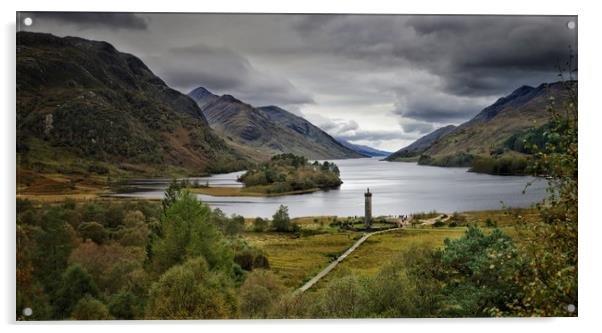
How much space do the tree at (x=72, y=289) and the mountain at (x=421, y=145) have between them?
5652 mm

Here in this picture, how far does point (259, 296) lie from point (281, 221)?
137cm

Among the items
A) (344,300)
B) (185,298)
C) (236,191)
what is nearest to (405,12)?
(236,191)

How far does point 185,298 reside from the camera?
7906mm

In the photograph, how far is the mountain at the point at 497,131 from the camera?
28.4 feet

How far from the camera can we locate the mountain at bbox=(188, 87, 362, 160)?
30.7ft

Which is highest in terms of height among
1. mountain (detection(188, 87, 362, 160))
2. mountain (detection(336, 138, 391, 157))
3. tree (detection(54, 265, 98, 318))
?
mountain (detection(188, 87, 362, 160))

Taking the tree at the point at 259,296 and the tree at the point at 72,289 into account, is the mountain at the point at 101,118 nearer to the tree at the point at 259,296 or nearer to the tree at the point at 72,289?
the tree at the point at 72,289

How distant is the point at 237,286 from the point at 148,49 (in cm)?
428

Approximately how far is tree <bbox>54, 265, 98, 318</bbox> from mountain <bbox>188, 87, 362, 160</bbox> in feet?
11.3

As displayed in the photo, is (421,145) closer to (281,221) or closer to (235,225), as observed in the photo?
(281,221)

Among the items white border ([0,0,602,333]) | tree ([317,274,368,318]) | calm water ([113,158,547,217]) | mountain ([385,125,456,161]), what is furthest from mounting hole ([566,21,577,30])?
tree ([317,274,368,318])

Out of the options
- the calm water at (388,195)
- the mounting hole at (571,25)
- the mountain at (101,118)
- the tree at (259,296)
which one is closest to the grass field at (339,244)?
the calm water at (388,195)

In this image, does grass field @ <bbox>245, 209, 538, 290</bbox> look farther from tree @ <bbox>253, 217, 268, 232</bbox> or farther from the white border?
the white border
